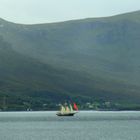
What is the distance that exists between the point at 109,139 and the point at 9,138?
67.7 ft

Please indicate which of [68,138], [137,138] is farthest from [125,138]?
[68,138]

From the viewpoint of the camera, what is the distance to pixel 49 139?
132875 mm

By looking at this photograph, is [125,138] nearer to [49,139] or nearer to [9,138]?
[49,139]

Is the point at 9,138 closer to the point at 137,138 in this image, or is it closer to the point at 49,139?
the point at 49,139

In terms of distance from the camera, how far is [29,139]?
13288 cm

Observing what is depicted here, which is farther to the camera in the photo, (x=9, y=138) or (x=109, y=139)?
(x=9, y=138)

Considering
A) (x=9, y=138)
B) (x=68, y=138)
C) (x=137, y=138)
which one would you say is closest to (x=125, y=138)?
(x=137, y=138)

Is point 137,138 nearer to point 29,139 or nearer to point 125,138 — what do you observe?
point 125,138

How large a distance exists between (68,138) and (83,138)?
3.44 metres

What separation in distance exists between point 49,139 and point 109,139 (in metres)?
11.3

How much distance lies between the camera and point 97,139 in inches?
5153

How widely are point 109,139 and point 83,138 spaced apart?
19.5ft

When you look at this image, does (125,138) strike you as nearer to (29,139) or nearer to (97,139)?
(97,139)

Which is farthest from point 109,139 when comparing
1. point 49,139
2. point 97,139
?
point 49,139
